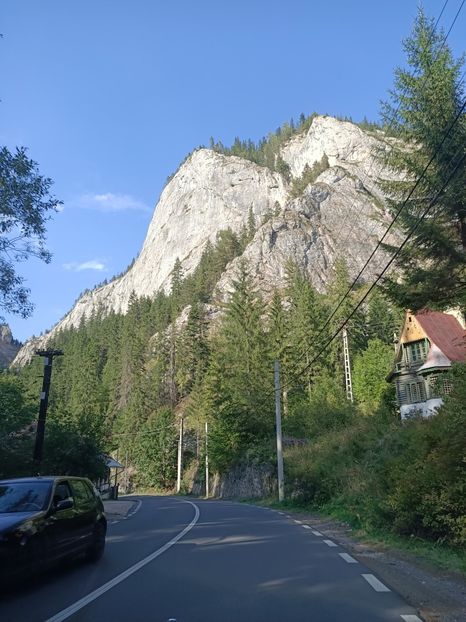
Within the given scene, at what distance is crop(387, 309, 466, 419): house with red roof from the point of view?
3675 centimetres

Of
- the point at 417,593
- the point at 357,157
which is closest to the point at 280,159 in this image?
the point at 357,157

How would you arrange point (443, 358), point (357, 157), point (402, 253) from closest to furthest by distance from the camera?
point (402, 253)
point (443, 358)
point (357, 157)

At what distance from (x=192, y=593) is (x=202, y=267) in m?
122

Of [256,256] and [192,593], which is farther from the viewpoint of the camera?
[256,256]

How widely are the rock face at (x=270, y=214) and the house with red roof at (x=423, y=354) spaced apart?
77.8 meters

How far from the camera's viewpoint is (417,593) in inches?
252

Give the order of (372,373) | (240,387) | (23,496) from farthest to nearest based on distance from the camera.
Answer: (372,373) → (240,387) → (23,496)

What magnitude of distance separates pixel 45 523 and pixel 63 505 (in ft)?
2.16

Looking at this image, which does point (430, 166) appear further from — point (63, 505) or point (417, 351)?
point (417, 351)

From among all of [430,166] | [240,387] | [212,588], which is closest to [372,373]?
[240,387]

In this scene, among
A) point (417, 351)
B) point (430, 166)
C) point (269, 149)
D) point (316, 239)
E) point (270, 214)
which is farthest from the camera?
point (269, 149)

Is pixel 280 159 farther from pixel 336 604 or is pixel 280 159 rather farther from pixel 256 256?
pixel 336 604

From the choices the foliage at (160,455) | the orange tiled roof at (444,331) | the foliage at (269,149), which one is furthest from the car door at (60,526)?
the foliage at (269,149)

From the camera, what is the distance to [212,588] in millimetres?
6664
